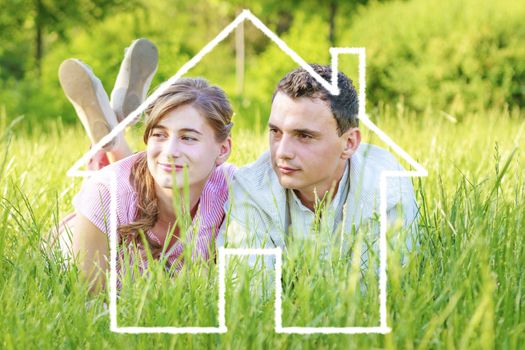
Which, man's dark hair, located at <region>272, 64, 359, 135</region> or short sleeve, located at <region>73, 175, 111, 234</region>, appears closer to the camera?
man's dark hair, located at <region>272, 64, 359, 135</region>

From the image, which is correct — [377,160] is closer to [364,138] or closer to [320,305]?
[320,305]

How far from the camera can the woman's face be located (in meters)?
2.21

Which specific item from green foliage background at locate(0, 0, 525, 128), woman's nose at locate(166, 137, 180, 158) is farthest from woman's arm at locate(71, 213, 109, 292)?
green foliage background at locate(0, 0, 525, 128)

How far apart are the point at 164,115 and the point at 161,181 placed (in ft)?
0.73

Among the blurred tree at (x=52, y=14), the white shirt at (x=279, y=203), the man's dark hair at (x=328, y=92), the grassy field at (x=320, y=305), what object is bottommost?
the grassy field at (x=320, y=305)

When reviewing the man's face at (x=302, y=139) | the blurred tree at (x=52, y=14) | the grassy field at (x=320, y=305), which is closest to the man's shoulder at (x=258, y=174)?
the man's face at (x=302, y=139)

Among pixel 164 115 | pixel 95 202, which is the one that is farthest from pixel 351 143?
pixel 95 202

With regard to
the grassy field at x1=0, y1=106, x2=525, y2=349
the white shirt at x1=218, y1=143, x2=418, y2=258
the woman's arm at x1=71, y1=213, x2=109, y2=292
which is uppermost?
the white shirt at x1=218, y1=143, x2=418, y2=258

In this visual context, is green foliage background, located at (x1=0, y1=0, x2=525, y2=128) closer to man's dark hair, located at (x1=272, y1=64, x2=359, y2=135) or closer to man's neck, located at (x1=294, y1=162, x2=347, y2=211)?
man's neck, located at (x1=294, y1=162, x2=347, y2=211)

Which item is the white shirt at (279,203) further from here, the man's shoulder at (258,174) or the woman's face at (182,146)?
the woman's face at (182,146)

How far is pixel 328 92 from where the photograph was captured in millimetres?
2082

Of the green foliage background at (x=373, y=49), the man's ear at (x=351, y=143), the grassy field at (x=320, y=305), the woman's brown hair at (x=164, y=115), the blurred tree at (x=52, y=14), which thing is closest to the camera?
the grassy field at (x=320, y=305)

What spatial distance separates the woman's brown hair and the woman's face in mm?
22

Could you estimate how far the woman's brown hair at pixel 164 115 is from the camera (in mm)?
2303
